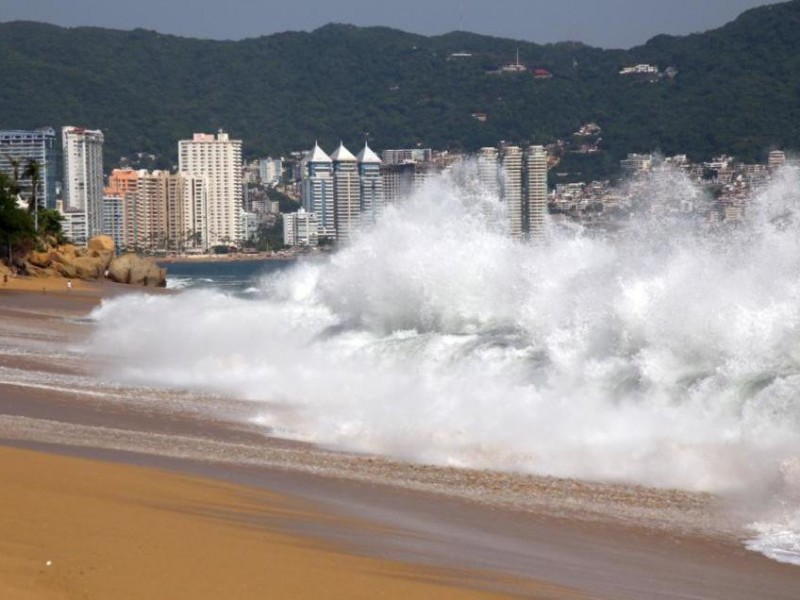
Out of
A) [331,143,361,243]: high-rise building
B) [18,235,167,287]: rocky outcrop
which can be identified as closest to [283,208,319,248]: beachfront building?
[331,143,361,243]: high-rise building

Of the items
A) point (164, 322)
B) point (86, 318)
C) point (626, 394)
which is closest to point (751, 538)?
point (626, 394)

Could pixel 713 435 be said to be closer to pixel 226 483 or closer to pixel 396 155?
pixel 226 483

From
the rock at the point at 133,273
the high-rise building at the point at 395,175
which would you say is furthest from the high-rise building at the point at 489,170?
the rock at the point at 133,273

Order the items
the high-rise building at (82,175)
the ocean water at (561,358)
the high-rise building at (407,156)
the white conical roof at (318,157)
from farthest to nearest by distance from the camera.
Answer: the high-rise building at (82,175), the white conical roof at (318,157), the high-rise building at (407,156), the ocean water at (561,358)

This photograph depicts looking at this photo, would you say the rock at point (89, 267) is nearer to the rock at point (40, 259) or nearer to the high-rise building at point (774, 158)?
the rock at point (40, 259)

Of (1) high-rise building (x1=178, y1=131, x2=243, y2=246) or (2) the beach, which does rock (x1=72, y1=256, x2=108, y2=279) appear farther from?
(1) high-rise building (x1=178, y1=131, x2=243, y2=246)

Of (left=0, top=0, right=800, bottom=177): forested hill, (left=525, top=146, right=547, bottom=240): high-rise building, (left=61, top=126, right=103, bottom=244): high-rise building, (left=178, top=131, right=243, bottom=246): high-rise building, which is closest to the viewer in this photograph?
(left=525, top=146, right=547, bottom=240): high-rise building
